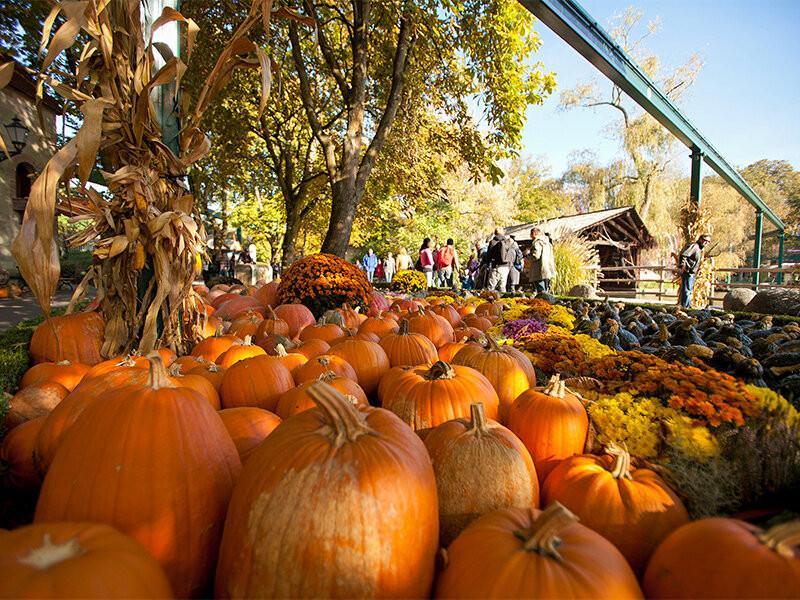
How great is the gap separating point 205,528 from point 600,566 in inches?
34.0

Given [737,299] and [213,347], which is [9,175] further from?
[737,299]

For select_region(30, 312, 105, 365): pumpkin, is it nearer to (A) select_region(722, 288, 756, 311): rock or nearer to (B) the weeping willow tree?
(B) the weeping willow tree

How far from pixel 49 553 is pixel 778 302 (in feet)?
27.2

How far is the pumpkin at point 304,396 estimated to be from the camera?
69.1 inches

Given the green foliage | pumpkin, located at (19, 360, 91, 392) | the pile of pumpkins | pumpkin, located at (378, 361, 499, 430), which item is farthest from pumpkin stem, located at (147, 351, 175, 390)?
the green foliage

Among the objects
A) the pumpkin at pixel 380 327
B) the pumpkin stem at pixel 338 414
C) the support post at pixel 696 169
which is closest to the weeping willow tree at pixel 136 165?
the pumpkin at pixel 380 327

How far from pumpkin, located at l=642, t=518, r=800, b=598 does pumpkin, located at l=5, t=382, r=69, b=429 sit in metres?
2.51

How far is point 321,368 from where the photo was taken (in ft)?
7.28

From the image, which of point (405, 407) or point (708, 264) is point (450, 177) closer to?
point (708, 264)

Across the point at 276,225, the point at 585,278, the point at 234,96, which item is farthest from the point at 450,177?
the point at 234,96

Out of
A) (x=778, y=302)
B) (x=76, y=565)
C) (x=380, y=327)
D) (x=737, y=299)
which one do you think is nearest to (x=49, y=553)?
(x=76, y=565)

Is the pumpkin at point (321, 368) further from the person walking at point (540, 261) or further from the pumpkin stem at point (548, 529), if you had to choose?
the person walking at point (540, 261)

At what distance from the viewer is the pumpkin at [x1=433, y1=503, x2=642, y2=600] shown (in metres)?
0.79

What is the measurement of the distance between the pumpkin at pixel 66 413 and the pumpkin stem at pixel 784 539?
168cm
